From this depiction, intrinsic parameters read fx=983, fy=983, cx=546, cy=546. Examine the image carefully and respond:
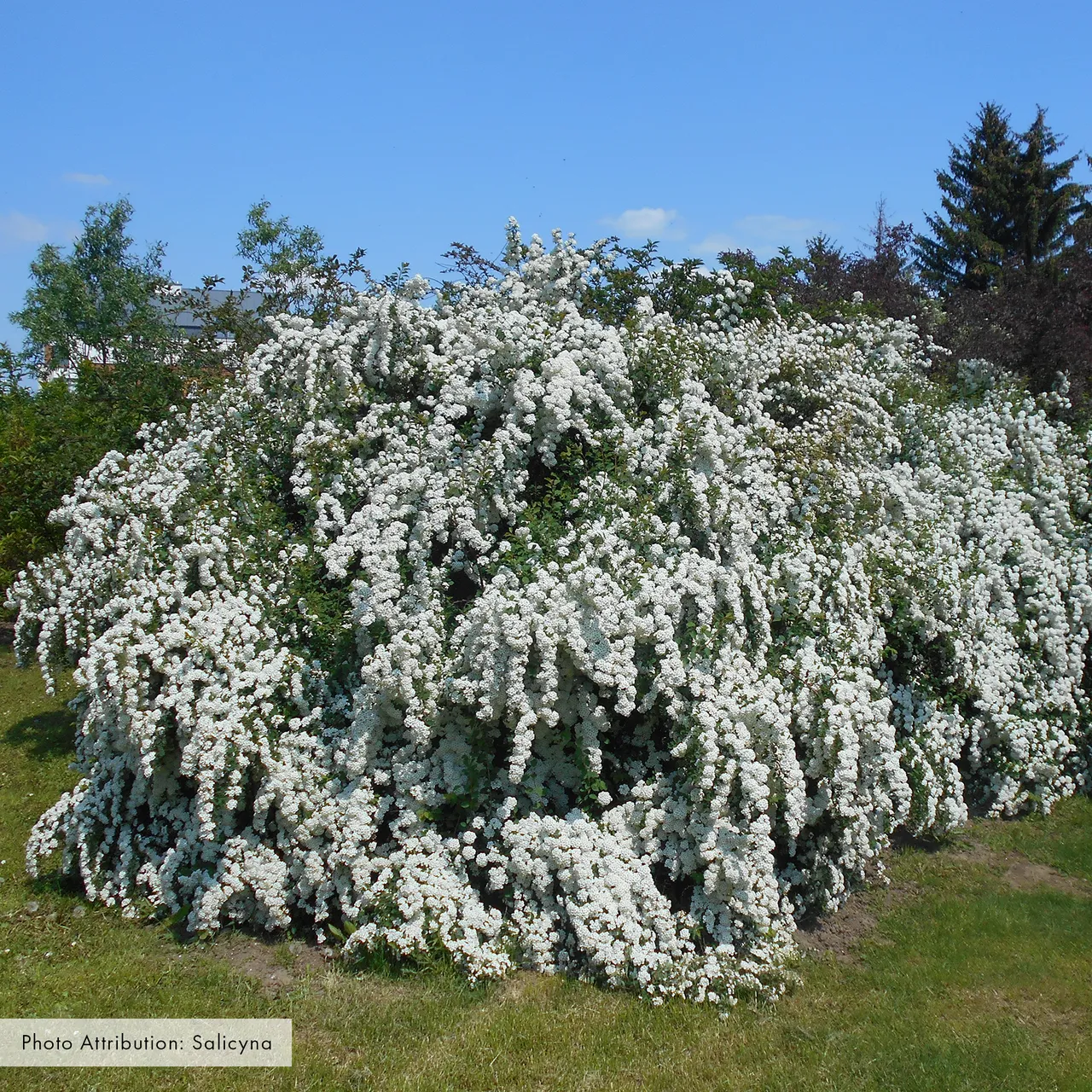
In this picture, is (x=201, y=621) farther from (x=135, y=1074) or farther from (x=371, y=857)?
Answer: (x=135, y=1074)

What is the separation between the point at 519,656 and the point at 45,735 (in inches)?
219

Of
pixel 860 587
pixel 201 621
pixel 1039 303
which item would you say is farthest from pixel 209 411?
pixel 1039 303

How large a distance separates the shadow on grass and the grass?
7.68 ft

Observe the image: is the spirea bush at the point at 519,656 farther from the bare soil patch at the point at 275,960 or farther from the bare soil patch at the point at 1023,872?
the bare soil patch at the point at 1023,872

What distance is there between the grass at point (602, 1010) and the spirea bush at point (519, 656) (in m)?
0.21

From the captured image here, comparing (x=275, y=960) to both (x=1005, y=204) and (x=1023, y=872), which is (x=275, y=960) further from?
(x=1005, y=204)

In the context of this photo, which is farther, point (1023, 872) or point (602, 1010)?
point (1023, 872)

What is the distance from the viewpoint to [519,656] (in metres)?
4.83

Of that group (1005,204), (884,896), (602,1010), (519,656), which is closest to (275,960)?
(602,1010)

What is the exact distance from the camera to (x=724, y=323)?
25.8 ft

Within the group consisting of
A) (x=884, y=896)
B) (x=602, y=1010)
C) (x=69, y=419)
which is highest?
(x=69, y=419)

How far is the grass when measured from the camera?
4.00 metres

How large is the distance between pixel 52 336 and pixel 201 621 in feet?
85.7

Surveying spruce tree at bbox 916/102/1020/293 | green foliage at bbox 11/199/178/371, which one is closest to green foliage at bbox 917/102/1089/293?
spruce tree at bbox 916/102/1020/293
